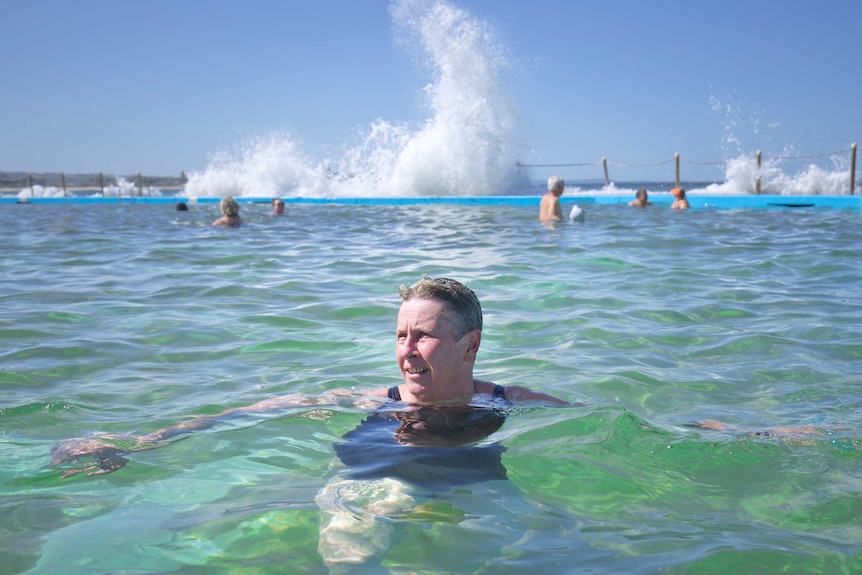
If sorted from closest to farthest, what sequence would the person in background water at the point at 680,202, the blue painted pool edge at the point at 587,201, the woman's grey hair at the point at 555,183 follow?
the woman's grey hair at the point at 555,183 → the person in background water at the point at 680,202 → the blue painted pool edge at the point at 587,201

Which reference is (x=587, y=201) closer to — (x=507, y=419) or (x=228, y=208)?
(x=228, y=208)

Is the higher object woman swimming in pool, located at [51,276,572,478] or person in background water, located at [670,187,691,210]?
person in background water, located at [670,187,691,210]

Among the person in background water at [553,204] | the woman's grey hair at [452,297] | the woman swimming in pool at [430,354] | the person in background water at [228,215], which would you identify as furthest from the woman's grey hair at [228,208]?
the woman's grey hair at [452,297]

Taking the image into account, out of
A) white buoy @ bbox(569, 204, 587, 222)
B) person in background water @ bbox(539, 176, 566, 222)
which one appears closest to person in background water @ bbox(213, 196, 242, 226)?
person in background water @ bbox(539, 176, 566, 222)

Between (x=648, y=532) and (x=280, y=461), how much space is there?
Answer: 1393 millimetres

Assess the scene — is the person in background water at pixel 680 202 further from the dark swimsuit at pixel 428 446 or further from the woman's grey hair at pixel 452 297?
the woman's grey hair at pixel 452 297

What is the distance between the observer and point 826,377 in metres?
4.17

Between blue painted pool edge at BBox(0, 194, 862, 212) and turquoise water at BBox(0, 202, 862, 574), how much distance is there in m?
9.48

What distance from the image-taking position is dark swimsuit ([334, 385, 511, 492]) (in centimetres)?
267

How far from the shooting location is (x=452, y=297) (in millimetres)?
3090

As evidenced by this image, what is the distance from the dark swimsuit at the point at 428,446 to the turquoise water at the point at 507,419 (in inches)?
3.2

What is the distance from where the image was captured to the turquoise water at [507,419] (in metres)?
2.23

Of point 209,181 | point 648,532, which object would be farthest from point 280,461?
point 209,181

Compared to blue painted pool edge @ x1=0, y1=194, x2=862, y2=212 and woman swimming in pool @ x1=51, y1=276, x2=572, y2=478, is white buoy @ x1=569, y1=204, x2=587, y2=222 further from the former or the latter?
woman swimming in pool @ x1=51, y1=276, x2=572, y2=478
